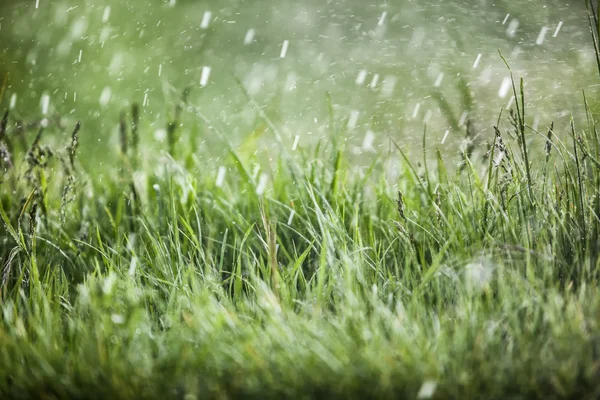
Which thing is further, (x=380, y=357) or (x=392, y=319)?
(x=392, y=319)

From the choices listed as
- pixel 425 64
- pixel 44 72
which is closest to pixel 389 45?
pixel 425 64

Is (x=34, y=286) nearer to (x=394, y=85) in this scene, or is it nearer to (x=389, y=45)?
(x=394, y=85)

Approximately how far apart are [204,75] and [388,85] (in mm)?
1877

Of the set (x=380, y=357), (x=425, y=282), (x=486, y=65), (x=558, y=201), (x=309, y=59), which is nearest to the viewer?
(x=380, y=357)

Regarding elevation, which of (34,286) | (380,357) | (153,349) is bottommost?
(34,286)

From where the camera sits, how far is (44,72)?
5.53m

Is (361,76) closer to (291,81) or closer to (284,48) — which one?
(291,81)

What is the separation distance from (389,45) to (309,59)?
2.99 feet

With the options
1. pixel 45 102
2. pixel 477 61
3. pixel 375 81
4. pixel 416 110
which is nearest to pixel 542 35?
pixel 477 61

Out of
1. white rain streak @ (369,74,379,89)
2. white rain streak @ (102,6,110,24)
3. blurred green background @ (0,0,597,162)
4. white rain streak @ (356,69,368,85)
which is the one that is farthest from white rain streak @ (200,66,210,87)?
white rain streak @ (369,74,379,89)

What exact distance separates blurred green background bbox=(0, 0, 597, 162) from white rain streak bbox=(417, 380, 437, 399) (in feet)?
11.1

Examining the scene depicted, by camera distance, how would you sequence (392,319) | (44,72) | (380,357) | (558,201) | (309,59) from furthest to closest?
1. (309,59)
2. (44,72)
3. (558,201)
4. (392,319)
5. (380,357)

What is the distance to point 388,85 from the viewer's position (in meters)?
5.03

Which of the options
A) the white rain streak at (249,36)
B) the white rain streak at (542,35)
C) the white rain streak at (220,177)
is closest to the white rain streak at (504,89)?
the white rain streak at (542,35)
